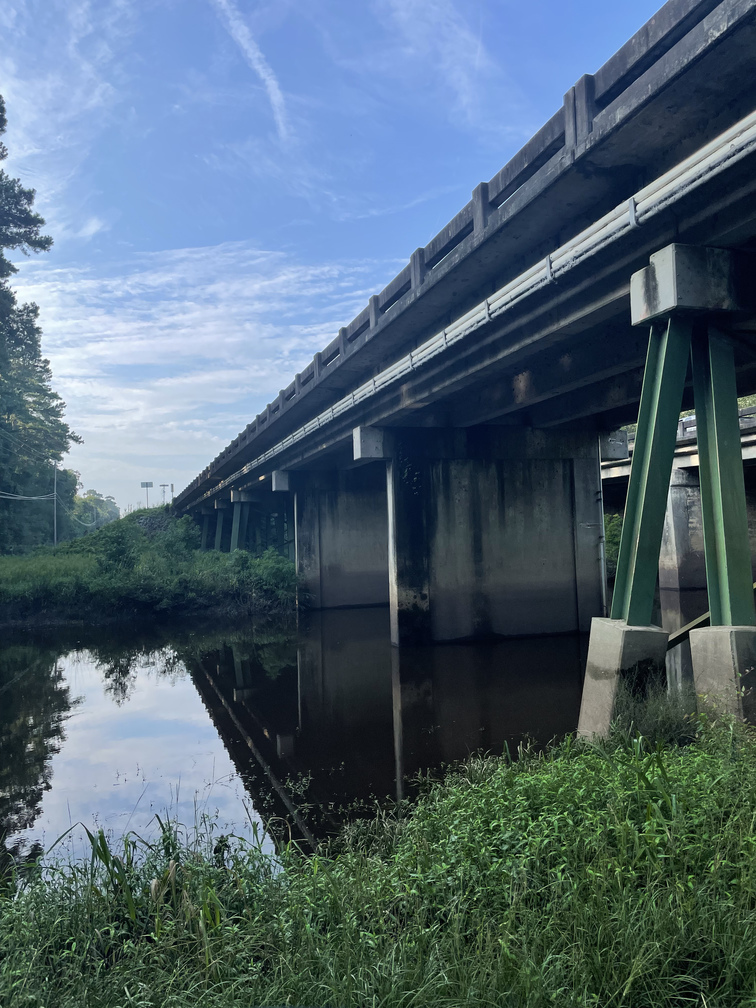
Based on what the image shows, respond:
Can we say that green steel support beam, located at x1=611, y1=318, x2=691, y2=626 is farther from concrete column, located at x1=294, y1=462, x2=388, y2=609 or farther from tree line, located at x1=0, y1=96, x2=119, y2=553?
tree line, located at x1=0, y1=96, x2=119, y2=553

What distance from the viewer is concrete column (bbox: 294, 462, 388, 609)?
26.4 metres

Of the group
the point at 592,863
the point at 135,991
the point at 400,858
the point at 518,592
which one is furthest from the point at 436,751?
the point at 518,592

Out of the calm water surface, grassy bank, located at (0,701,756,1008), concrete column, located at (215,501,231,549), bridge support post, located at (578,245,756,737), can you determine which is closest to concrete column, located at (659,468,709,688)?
the calm water surface

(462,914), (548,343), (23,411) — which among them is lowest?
(462,914)

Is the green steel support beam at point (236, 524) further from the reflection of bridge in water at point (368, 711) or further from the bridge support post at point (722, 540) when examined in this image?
the bridge support post at point (722, 540)

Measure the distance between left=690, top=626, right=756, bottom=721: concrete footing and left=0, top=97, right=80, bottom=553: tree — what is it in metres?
33.8

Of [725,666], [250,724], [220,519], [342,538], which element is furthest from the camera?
[220,519]

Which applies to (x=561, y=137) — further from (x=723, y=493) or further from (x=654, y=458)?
(x=723, y=493)

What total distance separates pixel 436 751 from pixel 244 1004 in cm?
580

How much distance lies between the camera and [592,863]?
379 cm

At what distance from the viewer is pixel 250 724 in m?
10.5

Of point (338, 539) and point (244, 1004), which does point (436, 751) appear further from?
point (338, 539)

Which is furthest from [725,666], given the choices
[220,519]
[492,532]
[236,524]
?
[220,519]

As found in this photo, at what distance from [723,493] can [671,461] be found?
60 cm
